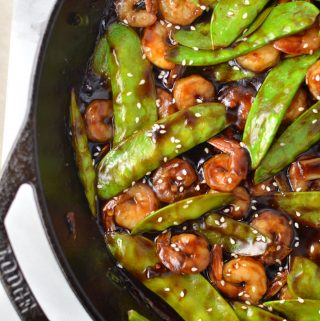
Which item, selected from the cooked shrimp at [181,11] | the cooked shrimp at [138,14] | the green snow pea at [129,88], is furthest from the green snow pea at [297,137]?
the cooked shrimp at [138,14]

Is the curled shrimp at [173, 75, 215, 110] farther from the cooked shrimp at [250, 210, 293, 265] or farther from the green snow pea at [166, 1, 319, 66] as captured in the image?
the cooked shrimp at [250, 210, 293, 265]

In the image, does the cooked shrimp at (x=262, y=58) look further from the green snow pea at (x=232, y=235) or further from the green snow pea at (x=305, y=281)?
the green snow pea at (x=305, y=281)

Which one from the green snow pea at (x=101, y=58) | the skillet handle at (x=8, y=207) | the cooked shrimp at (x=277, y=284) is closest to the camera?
the skillet handle at (x=8, y=207)

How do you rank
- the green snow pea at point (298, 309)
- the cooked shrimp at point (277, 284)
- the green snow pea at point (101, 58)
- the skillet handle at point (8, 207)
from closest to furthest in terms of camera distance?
the skillet handle at point (8, 207) → the green snow pea at point (298, 309) → the cooked shrimp at point (277, 284) → the green snow pea at point (101, 58)

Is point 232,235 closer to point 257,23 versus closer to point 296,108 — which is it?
point 296,108

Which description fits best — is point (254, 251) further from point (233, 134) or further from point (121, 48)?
point (121, 48)

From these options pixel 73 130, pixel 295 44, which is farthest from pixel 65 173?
pixel 295 44
